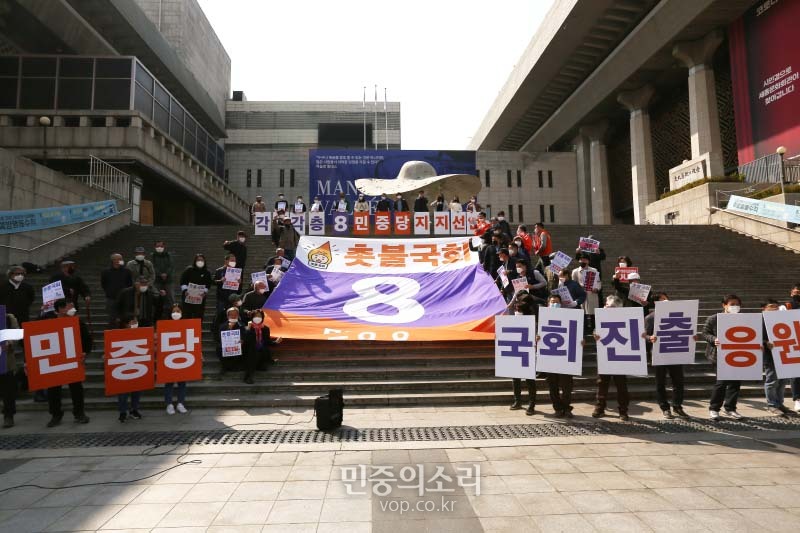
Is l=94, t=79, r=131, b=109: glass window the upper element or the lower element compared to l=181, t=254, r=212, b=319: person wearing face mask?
upper

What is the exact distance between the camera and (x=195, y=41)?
4531cm

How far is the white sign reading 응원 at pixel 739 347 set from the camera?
7.04 m

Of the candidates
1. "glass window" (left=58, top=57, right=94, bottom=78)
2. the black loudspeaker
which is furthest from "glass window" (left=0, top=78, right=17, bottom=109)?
the black loudspeaker

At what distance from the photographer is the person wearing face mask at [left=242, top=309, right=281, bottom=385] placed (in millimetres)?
8555

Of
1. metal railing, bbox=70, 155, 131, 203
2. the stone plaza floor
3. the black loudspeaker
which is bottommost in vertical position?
the stone plaza floor

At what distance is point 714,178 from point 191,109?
3991 cm

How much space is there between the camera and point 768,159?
20094 millimetres

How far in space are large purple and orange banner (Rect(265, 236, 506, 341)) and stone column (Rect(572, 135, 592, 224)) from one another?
106ft

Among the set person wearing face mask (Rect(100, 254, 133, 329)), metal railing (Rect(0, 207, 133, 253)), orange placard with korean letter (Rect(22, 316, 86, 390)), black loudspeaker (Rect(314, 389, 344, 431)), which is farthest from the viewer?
metal railing (Rect(0, 207, 133, 253))

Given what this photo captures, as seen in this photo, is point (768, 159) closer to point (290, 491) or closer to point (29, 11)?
point (290, 491)

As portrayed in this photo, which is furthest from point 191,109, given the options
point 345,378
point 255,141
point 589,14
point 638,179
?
point 345,378

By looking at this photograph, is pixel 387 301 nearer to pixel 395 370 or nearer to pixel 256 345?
pixel 395 370

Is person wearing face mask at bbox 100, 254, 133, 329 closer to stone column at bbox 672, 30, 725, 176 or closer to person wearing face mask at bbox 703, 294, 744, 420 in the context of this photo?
person wearing face mask at bbox 703, 294, 744, 420

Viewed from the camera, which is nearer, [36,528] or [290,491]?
[36,528]
